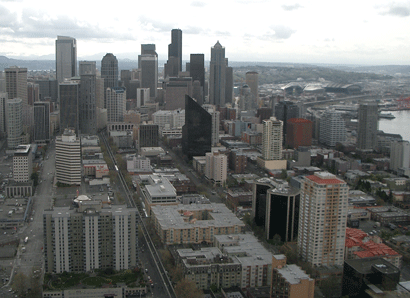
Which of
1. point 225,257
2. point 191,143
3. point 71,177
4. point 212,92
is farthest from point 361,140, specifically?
point 212,92

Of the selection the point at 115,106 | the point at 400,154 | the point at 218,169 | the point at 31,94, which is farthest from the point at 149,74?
the point at 218,169

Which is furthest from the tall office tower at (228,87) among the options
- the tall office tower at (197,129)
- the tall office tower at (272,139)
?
the tall office tower at (272,139)

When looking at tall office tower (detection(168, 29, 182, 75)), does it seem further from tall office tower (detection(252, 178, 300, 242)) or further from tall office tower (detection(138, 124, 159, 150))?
tall office tower (detection(252, 178, 300, 242))

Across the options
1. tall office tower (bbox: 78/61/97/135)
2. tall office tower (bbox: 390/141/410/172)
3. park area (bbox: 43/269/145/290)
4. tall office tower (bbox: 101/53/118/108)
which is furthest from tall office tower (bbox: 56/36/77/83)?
park area (bbox: 43/269/145/290)

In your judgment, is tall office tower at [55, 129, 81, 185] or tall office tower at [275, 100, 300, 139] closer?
tall office tower at [55, 129, 81, 185]

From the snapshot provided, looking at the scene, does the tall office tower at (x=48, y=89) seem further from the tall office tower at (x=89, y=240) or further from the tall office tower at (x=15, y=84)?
the tall office tower at (x=89, y=240)

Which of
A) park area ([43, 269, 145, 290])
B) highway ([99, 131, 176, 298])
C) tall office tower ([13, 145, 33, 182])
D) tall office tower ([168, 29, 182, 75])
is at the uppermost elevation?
tall office tower ([168, 29, 182, 75])
